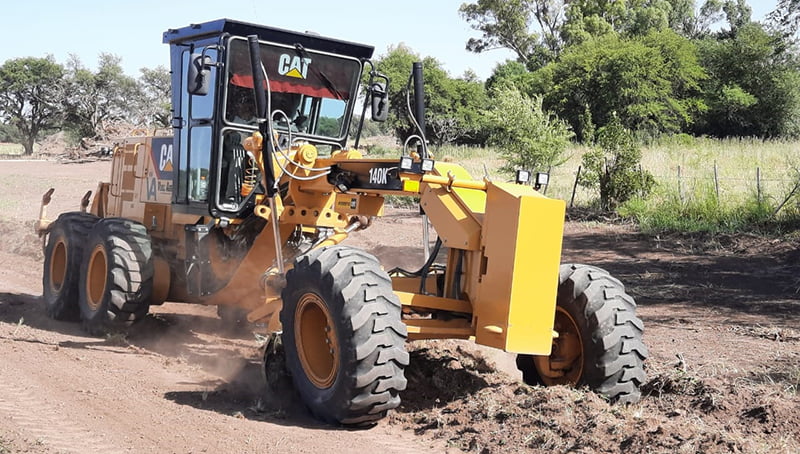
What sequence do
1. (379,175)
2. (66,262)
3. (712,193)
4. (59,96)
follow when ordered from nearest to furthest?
(379,175), (66,262), (712,193), (59,96)

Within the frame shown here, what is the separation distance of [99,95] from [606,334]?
53.9m

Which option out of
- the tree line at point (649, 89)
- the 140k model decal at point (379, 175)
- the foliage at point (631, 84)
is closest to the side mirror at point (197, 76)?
the 140k model decal at point (379, 175)

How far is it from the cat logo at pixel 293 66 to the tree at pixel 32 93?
50899 millimetres

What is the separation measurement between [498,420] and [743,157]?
2206 centimetres

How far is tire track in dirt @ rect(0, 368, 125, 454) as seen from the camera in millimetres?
5621

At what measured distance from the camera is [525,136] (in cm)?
2161

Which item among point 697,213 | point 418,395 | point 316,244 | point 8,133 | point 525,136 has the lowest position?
point 418,395

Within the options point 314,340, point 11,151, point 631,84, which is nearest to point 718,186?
point 314,340

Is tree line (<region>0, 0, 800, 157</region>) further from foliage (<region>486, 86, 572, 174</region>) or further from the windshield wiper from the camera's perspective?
the windshield wiper

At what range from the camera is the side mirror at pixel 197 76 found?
304 inches

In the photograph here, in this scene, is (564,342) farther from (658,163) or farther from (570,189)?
(658,163)

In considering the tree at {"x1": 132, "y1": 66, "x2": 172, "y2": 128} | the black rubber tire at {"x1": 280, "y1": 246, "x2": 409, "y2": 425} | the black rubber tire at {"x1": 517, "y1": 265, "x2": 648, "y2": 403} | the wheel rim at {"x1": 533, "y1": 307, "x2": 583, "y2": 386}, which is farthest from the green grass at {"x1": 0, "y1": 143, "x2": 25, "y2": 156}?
the black rubber tire at {"x1": 517, "y1": 265, "x2": 648, "y2": 403}

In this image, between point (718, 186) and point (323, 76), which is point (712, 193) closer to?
point (718, 186)

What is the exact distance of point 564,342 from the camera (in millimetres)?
6766
